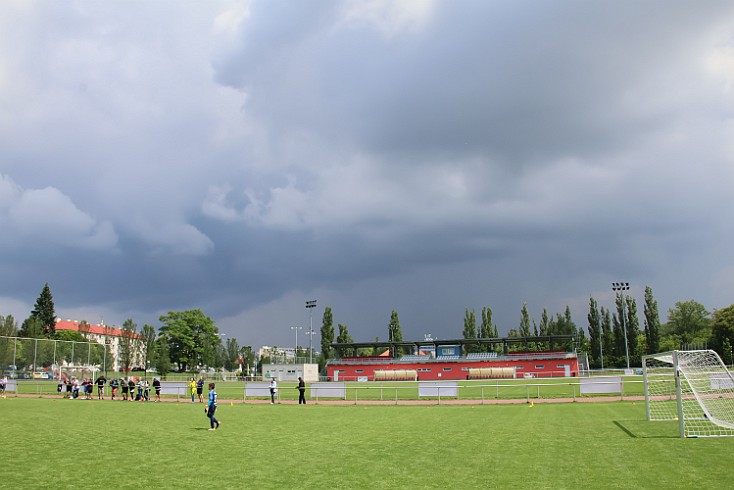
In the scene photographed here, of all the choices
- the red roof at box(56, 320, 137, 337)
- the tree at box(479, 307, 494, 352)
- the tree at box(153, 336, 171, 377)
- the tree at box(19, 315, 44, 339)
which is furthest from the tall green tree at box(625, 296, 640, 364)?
the red roof at box(56, 320, 137, 337)

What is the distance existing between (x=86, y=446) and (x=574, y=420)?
17393mm

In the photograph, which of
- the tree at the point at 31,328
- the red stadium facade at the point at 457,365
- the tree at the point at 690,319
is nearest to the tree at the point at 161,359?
the tree at the point at 31,328

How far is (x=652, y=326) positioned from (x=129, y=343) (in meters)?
95.1

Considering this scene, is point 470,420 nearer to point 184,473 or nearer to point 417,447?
point 417,447

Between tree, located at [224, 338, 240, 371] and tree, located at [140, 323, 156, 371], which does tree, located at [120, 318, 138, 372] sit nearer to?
tree, located at [140, 323, 156, 371]

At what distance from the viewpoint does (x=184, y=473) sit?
1134cm

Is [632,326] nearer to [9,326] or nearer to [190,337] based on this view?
[190,337]

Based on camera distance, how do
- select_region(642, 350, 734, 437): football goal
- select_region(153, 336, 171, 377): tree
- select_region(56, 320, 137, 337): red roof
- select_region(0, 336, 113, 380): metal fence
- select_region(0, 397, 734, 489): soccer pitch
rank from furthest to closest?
select_region(56, 320, 137, 337): red roof
select_region(153, 336, 171, 377): tree
select_region(0, 336, 113, 380): metal fence
select_region(642, 350, 734, 437): football goal
select_region(0, 397, 734, 489): soccer pitch

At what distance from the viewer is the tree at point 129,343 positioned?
89.5 meters

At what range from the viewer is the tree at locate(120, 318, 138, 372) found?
89500 mm

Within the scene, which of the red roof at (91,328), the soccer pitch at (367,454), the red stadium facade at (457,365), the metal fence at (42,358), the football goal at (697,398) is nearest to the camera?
the soccer pitch at (367,454)

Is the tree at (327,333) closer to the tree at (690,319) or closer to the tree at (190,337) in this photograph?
the tree at (190,337)

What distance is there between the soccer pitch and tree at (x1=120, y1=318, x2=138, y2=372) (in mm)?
72767

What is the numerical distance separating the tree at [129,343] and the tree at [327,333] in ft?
149
